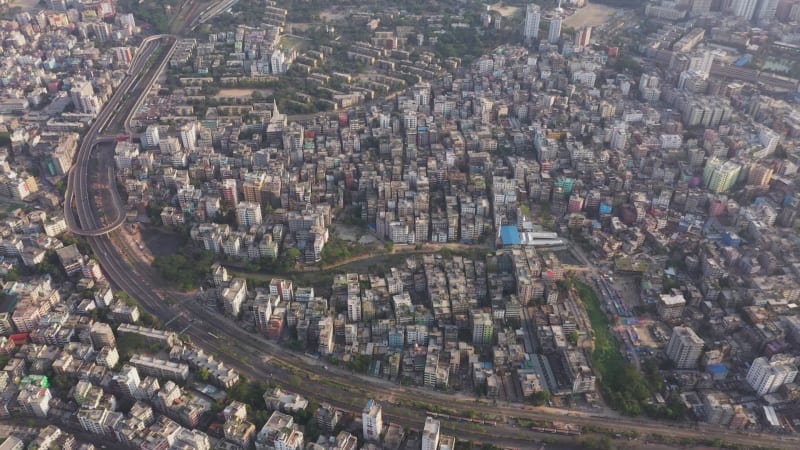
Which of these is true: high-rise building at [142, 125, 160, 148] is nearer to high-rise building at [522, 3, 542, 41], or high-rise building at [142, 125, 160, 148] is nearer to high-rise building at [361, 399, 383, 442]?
high-rise building at [361, 399, 383, 442]

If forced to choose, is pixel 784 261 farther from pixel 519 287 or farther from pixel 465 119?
pixel 465 119

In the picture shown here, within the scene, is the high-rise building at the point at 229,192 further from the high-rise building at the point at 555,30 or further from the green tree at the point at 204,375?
the high-rise building at the point at 555,30

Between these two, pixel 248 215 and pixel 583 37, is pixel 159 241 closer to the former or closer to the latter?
pixel 248 215

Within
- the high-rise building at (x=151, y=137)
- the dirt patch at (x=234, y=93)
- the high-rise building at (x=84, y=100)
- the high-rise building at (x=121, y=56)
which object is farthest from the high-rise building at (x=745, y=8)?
the high-rise building at (x=84, y=100)

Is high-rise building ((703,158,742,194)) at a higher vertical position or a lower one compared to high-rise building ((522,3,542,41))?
lower

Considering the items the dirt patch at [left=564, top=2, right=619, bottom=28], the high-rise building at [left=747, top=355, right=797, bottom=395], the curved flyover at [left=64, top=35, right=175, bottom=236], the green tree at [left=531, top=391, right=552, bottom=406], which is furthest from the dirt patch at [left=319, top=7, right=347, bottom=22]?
the high-rise building at [left=747, top=355, right=797, bottom=395]

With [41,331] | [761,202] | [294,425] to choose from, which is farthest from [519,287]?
[41,331]
